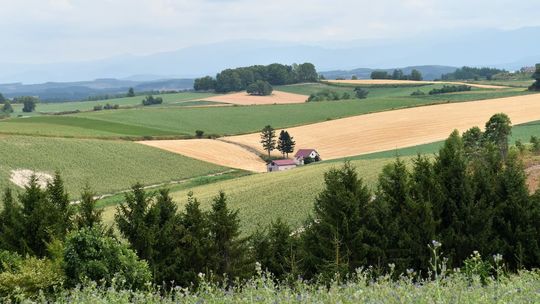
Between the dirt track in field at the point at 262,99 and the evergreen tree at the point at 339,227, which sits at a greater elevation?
the dirt track in field at the point at 262,99

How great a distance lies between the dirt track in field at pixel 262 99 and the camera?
14366 cm

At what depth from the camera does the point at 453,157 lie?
26.3 m

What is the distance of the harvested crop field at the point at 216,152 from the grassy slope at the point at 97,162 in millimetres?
2707

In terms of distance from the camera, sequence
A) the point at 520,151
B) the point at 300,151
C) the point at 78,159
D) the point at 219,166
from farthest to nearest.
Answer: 1. the point at 300,151
2. the point at 219,166
3. the point at 78,159
4. the point at 520,151

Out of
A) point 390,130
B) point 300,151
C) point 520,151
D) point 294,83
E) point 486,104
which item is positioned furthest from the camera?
point 294,83

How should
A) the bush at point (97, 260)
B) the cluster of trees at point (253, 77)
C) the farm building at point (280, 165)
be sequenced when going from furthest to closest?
the cluster of trees at point (253, 77) < the farm building at point (280, 165) < the bush at point (97, 260)

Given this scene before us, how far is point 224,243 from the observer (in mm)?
24500

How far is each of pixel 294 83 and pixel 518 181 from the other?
543 feet

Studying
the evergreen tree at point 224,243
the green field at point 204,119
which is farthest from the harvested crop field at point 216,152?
the evergreen tree at point 224,243

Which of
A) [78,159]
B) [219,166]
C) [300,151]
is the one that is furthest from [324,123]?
[78,159]

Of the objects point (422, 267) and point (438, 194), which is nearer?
point (422, 267)

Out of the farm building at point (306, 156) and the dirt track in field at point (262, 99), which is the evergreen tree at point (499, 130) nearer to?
the farm building at point (306, 156)

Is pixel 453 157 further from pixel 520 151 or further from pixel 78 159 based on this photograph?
pixel 78 159

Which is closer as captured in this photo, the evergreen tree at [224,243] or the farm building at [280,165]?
the evergreen tree at [224,243]
